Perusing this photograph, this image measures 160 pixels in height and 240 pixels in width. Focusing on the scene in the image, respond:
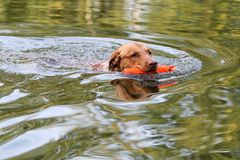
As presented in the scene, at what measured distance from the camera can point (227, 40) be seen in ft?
29.2

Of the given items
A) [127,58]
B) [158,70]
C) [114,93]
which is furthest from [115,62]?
[114,93]

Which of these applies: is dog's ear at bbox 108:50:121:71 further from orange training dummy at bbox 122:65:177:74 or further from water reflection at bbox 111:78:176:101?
water reflection at bbox 111:78:176:101

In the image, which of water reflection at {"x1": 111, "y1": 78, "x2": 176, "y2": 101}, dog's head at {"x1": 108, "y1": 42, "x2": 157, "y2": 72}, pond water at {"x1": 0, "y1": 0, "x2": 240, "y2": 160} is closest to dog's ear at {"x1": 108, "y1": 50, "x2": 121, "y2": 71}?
dog's head at {"x1": 108, "y1": 42, "x2": 157, "y2": 72}

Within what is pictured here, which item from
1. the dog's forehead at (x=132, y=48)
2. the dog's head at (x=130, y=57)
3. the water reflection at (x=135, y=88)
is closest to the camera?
the water reflection at (x=135, y=88)

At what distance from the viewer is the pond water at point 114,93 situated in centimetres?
365

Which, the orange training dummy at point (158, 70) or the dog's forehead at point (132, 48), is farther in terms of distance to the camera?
the dog's forehead at point (132, 48)

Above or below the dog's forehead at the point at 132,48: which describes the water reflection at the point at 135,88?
below

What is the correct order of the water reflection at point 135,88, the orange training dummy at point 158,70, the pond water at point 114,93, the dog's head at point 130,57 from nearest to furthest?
the pond water at point 114,93 < the water reflection at point 135,88 < the orange training dummy at point 158,70 < the dog's head at point 130,57

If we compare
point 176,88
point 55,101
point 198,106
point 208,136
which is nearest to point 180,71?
point 176,88

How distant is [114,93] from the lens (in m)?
5.27

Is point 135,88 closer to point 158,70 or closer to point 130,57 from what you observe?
point 158,70

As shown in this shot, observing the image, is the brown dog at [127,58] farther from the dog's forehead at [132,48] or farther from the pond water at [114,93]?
the pond water at [114,93]

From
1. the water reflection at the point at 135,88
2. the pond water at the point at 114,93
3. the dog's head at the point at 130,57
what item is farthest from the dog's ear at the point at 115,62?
the water reflection at the point at 135,88

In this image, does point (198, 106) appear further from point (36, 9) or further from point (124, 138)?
point (36, 9)
